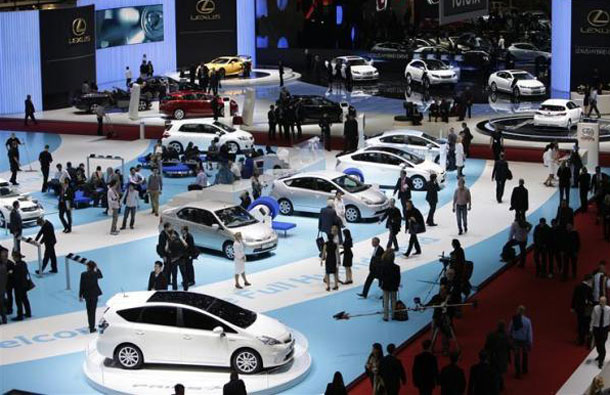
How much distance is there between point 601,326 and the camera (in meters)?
18.8

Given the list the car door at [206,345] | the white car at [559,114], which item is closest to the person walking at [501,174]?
the white car at [559,114]

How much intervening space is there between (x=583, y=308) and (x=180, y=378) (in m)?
6.91

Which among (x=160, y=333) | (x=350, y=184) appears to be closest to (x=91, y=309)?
(x=160, y=333)

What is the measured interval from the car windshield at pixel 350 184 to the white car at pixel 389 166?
3267 millimetres

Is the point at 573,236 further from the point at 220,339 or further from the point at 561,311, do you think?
the point at 220,339

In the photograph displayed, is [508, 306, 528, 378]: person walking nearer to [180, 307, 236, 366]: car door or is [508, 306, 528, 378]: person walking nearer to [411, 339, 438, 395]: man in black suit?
[411, 339, 438, 395]: man in black suit

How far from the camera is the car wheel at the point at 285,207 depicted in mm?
30078

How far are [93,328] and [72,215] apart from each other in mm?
10224

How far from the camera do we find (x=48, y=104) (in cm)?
4959

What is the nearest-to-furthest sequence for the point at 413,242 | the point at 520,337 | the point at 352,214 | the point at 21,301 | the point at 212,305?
the point at 520,337
the point at 212,305
the point at 21,301
the point at 413,242
the point at 352,214

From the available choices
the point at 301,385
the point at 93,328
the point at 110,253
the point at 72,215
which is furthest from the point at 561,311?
the point at 72,215

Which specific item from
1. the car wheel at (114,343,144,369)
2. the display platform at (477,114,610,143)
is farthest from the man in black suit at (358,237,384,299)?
the display platform at (477,114,610,143)

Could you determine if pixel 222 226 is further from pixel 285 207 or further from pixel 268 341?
pixel 268 341

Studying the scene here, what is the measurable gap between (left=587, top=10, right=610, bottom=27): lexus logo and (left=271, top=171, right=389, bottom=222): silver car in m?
23.3
